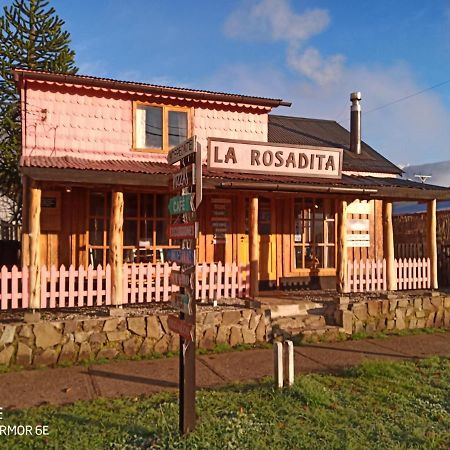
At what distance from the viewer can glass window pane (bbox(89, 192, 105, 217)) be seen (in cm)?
1082

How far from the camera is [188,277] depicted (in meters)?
4.26

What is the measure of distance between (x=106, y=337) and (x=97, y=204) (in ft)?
14.1

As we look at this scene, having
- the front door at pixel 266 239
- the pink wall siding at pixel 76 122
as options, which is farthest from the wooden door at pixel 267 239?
the pink wall siding at pixel 76 122

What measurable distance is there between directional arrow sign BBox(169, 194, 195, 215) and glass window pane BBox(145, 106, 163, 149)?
677cm

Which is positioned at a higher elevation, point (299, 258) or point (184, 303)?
point (299, 258)

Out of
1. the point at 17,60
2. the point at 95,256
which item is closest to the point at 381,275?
the point at 95,256

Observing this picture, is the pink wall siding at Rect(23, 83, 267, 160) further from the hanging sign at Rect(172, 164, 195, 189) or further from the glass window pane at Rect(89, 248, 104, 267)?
the hanging sign at Rect(172, 164, 195, 189)

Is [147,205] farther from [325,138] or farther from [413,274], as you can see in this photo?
[325,138]

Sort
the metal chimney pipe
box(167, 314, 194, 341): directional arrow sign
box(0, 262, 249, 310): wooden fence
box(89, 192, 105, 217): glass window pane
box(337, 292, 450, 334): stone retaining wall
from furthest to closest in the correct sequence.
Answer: the metal chimney pipe
box(89, 192, 105, 217): glass window pane
box(337, 292, 450, 334): stone retaining wall
box(0, 262, 249, 310): wooden fence
box(167, 314, 194, 341): directional arrow sign

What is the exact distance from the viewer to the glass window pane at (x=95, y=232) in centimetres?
1078

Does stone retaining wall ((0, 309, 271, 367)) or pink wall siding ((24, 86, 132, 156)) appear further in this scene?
pink wall siding ((24, 86, 132, 156))

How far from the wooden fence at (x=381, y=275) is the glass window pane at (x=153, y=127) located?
18.0ft

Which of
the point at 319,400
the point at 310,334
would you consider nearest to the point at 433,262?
the point at 310,334

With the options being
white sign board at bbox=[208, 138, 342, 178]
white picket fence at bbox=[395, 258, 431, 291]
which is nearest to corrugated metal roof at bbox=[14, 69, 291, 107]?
white sign board at bbox=[208, 138, 342, 178]
